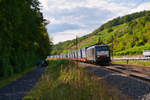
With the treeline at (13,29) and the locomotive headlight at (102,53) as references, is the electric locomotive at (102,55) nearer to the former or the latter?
the locomotive headlight at (102,53)

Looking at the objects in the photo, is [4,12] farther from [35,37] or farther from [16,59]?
[35,37]

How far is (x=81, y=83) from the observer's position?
9.61m

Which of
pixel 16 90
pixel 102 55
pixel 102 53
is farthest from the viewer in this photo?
pixel 102 53

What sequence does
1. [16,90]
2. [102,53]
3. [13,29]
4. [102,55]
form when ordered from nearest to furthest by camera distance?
1. [16,90]
2. [13,29]
3. [102,55]
4. [102,53]

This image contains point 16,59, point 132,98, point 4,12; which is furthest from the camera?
point 16,59

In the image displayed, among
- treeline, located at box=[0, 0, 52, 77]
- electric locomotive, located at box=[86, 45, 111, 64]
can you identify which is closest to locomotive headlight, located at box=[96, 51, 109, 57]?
electric locomotive, located at box=[86, 45, 111, 64]

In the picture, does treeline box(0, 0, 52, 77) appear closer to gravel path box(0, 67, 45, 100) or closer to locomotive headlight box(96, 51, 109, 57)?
gravel path box(0, 67, 45, 100)

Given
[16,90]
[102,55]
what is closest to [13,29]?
[102,55]

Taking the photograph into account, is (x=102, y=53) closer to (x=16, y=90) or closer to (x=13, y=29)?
(x=13, y=29)

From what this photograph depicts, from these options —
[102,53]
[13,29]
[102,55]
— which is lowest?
[102,55]

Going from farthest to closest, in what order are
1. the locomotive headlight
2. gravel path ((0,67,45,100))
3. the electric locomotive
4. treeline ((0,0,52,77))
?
the locomotive headlight
the electric locomotive
treeline ((0,0,52,77))
gravel path ((0,67,45,100))

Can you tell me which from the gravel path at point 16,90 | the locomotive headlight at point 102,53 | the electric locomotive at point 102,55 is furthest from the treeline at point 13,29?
the locomotive headlight at point 102,53

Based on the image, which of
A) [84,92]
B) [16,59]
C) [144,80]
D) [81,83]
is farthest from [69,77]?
[16,59]

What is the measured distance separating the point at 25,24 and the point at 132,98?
70.1 ft
